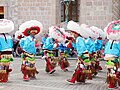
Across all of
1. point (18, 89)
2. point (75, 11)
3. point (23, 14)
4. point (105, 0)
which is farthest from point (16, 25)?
point (18, 89)

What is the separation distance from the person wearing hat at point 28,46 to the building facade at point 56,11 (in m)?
12.8

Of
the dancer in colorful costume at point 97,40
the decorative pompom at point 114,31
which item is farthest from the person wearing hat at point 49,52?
the decorative pompom at point 114,31

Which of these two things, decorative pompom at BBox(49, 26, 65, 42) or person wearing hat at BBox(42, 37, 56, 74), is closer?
decorative pompom at BBox(49, 26, 65, 42)

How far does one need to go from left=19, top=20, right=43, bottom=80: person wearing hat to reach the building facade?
1275 centimetres

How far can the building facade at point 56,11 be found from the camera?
2444 cm

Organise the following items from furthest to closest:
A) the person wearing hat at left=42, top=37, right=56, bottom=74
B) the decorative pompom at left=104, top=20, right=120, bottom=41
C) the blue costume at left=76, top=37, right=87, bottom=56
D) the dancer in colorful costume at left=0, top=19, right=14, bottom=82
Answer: the person wearing hat at left=42, top=37, right=56, bottom=74, the dancer in colorful costume at left=0, top=19, right=14, bottom=82, the blue costume at left=76, top=37, right=87, bottom=56, the decorative pompom at left=104, top=20, right=120, bottom=41

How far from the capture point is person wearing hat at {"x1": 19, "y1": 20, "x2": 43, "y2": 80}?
39.0 ft

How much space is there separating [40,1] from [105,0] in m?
4.67

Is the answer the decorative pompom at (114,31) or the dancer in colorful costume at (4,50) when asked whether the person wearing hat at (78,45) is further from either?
the dancer in colorful costume at (4,50)

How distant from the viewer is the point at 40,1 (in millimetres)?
25625

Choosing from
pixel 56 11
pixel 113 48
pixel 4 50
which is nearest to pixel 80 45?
pixel 113 48

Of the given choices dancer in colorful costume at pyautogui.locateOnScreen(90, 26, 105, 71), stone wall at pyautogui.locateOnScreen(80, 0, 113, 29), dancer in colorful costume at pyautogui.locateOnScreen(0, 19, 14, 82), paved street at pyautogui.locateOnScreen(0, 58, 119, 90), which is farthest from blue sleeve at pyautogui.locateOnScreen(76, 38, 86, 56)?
stone wall at pyautogui.locateOnScreen(80, 0, 113, 29)

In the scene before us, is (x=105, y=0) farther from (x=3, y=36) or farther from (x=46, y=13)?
(x=3, y=36)

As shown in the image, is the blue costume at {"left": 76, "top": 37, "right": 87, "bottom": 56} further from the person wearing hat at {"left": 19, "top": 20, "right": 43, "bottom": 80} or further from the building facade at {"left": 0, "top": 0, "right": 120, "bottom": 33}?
the building facade at {"left": 0, "top": 0, "right": 120, "bottom": 33}
